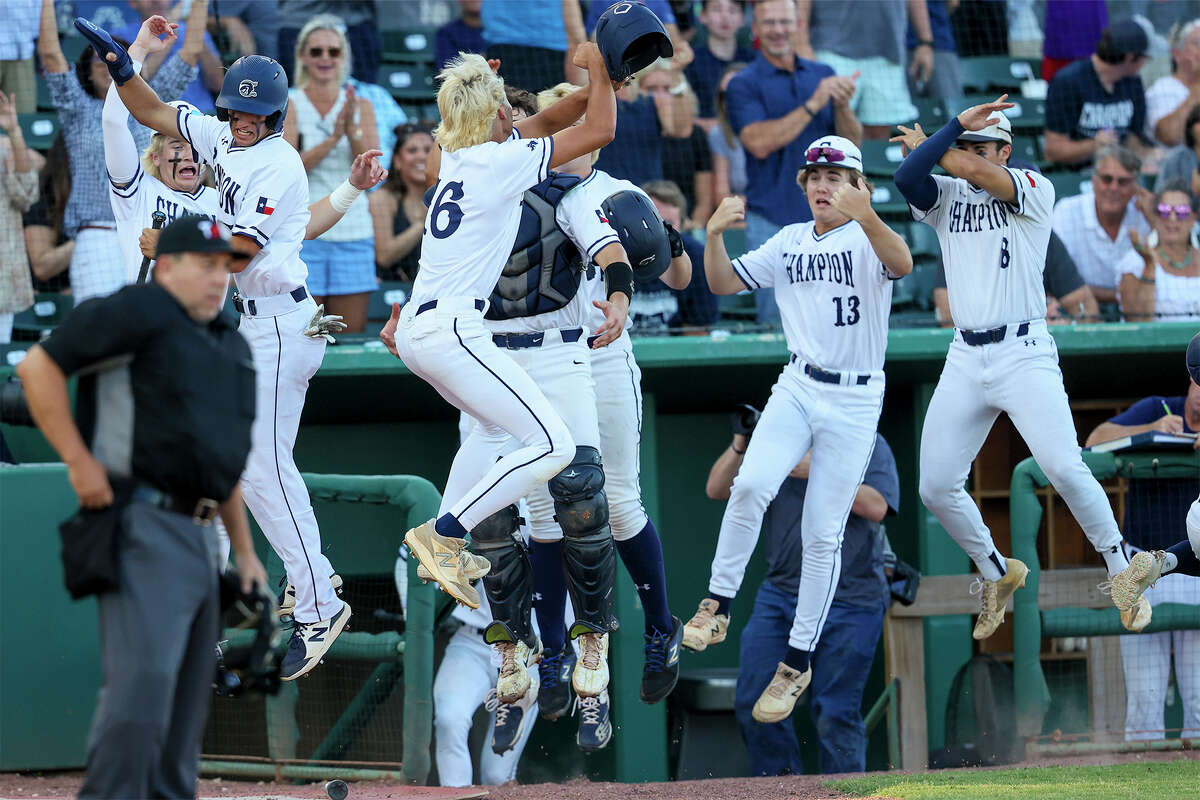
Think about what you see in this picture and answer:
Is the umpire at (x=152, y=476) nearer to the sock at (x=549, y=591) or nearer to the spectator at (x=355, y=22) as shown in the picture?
the sock at (x=549, y=591)

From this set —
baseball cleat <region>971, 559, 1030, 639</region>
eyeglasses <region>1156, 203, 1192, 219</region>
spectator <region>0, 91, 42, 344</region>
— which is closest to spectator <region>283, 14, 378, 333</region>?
spectator <region>0, 91, 42, 344</region>

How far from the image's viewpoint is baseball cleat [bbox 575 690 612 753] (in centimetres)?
596

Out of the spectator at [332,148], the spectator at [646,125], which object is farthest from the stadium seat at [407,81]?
the spectator at [646,125]

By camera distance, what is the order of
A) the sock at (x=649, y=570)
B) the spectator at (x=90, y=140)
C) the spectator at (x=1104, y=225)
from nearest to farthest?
the sock at (x=649, y=570)
the spectator at (x=90, y=140)
the spectator at (x=1104, y=225)

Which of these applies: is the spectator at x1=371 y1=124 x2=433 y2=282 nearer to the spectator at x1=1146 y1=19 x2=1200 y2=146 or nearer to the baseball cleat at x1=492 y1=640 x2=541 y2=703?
the baseball cleat at x1=492 y1=640 x2=541 y2=703

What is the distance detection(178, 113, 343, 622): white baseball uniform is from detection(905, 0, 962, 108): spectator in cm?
572

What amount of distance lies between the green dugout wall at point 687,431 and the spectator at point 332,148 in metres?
0.40

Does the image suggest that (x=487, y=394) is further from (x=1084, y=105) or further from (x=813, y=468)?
(x=1084, y=105)

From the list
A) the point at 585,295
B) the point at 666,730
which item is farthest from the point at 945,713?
the point at 585,295

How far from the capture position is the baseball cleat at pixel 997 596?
22.2 ft

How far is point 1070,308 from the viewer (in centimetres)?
869

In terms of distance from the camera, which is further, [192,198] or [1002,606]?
[1002,606]

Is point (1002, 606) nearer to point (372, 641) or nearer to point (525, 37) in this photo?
point (372, 641)

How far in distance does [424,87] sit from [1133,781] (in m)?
5.89
